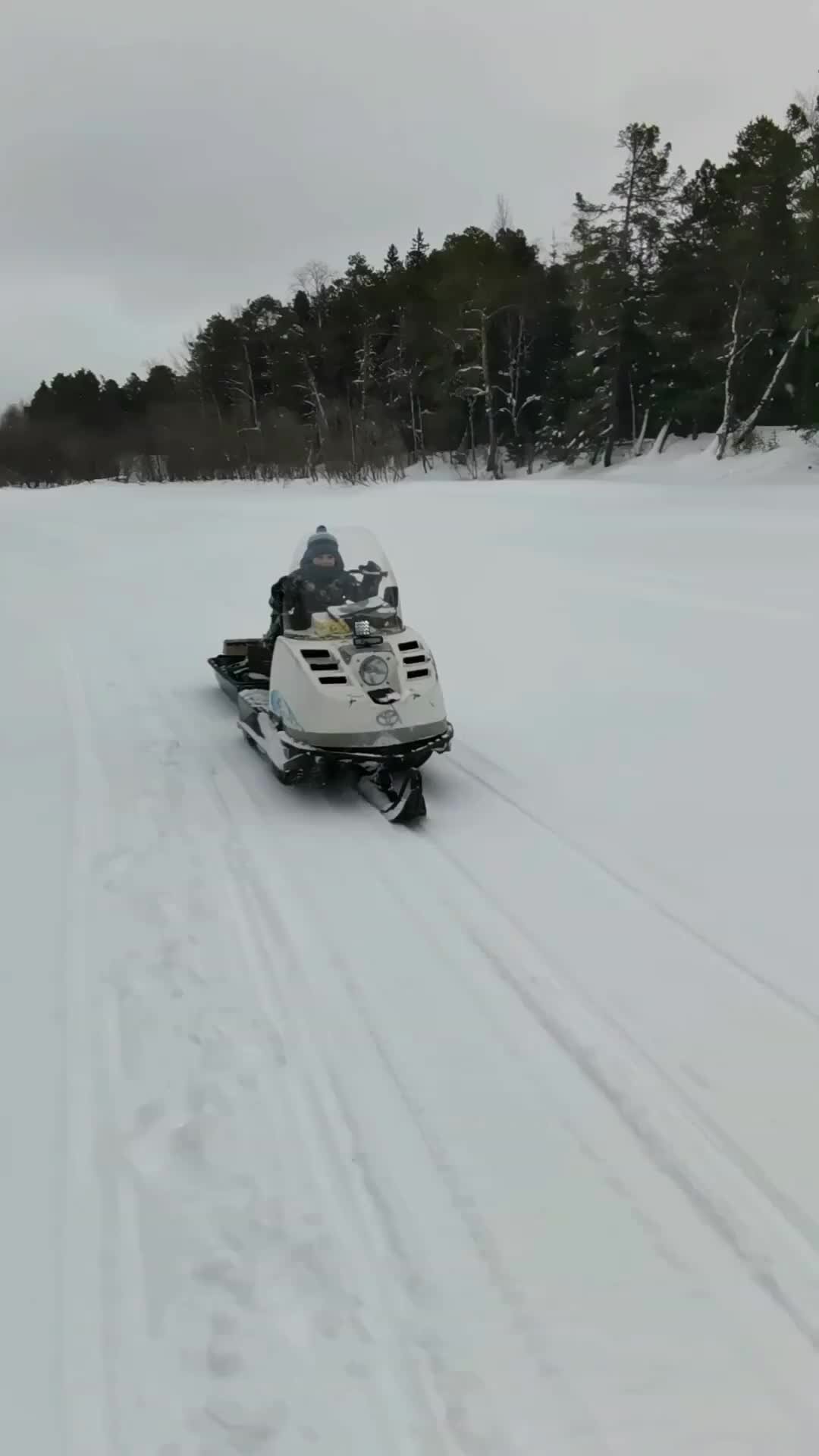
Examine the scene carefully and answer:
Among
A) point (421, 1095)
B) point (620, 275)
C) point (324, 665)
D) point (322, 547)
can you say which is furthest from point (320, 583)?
point (620, 275)

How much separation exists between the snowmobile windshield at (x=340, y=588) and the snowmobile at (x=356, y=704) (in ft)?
0.04

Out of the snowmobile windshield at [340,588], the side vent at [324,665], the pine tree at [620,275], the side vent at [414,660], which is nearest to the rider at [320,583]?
the snowmobile windshield at [340,588]

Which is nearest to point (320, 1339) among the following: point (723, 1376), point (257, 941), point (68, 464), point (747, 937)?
point (723, 1376)

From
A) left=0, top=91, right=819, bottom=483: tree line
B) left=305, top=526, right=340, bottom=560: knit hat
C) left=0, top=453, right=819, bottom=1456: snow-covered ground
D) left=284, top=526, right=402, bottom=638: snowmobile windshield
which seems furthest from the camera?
left=0, top=91, right=819, bottom=483: tree line

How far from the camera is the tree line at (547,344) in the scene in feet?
93.6

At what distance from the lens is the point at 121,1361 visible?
2.30m

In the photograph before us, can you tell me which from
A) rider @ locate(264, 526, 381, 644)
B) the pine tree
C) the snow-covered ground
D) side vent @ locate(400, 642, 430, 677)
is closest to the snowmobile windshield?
rider @ locate(264, 526, 381, 644)

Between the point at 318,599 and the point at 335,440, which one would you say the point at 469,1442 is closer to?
the point at 318,599

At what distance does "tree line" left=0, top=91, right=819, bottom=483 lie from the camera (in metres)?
28.5

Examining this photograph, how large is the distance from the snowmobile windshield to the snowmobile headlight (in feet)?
1.04

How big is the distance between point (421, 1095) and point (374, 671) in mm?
3154

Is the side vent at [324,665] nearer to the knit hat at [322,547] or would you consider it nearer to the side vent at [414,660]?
the side vent at [414,660]

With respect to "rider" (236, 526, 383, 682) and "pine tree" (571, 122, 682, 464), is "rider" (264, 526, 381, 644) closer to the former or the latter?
"rider" (236, 526, 383, 682)

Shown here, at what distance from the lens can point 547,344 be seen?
38281 millimetres
